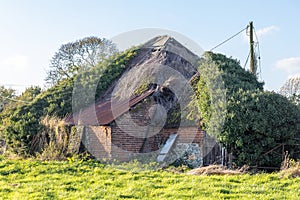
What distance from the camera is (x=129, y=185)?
27.7 ft

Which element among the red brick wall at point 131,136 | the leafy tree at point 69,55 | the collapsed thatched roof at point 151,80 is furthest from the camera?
the leafy tree at point 69,55

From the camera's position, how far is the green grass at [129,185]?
7.47 metres

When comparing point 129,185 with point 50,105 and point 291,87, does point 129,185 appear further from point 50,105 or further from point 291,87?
point 291,87

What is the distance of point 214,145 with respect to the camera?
12719 mm

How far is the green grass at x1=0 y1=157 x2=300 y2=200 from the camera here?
7473 mm

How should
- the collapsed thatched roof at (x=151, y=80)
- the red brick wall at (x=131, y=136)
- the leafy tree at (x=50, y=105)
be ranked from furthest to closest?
the leafy tree at (x=50, y=105) → the collapsed thatched roof at (x=151, y=80) → the red brick wall at (x=131, y=136)

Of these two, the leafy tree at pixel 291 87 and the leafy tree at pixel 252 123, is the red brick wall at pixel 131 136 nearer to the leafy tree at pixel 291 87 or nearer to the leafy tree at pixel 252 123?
the leafy tree at pixel 252 123

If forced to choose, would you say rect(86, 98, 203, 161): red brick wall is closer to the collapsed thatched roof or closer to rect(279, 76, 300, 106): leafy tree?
the collapsed thatched roof

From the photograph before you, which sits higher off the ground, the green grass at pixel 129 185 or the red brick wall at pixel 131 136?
the red brick wall at pixel 131 136

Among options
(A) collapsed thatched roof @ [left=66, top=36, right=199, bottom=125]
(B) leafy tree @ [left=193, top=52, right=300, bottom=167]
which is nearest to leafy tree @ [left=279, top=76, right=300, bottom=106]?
(A) collapsed thatched roof @ [left=66, top=36, right=199, bottom=125]

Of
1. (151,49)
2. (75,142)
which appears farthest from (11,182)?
(151,49)

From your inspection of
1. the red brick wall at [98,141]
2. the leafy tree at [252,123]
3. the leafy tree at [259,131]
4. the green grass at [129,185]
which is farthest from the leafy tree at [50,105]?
the leafy tree at [259,131]

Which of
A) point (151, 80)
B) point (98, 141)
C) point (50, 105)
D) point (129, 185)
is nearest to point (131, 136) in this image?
point (98, 141)

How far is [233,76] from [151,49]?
677 centimetres
